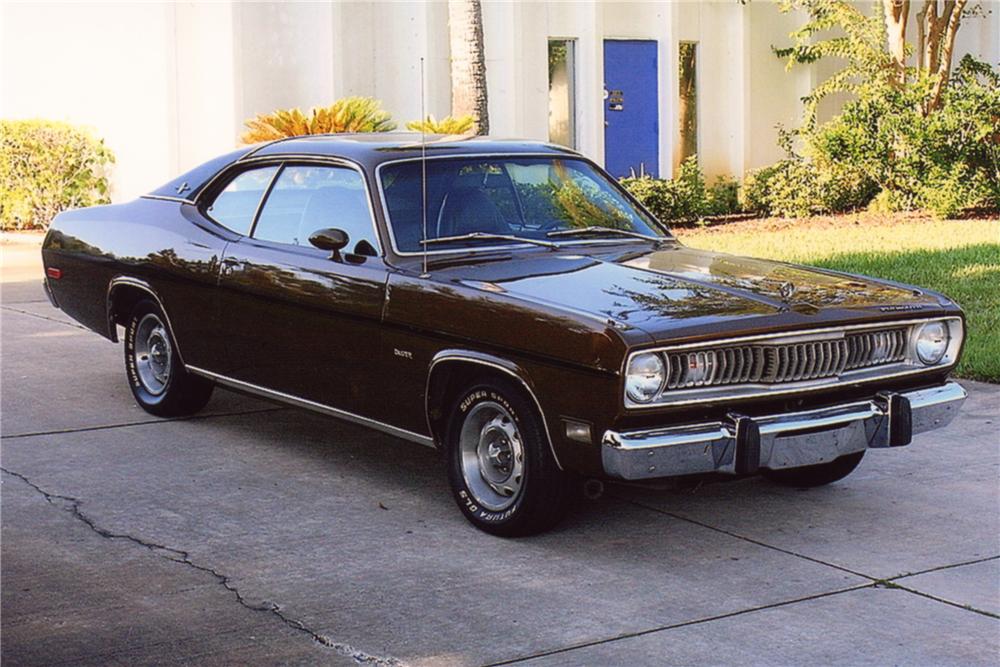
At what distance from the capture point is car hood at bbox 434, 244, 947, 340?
236 inches

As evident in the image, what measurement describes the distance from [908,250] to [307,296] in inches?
381

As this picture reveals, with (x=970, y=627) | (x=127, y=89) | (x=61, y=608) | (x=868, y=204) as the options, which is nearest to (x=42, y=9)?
(x=127, y=89)

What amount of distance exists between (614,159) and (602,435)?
52.1ft

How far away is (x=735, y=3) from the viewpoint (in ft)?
73.9

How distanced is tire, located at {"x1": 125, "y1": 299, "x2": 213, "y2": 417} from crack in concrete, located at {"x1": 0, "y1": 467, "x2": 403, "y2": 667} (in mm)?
1252

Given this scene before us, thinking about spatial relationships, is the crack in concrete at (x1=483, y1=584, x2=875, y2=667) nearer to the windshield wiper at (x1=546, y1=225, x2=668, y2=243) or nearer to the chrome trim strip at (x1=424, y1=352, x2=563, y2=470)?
the chrome trim strip at (x1=424, y1=352, x2=563, y2=470)

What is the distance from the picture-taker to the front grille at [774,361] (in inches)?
232

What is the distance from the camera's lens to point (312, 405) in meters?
7.29

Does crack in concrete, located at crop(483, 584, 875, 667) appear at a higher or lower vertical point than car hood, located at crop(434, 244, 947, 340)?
lower

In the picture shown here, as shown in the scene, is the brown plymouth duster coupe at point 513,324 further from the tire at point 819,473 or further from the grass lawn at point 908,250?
the grass lawn at point 908,250

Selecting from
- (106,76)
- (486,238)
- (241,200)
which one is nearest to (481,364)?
(486,238)

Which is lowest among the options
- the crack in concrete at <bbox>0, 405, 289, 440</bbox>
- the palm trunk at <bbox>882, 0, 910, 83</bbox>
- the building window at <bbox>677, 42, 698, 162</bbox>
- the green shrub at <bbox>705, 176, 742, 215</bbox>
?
the crack in concrete at <bbox>0, 405, 289, 440</bbox>

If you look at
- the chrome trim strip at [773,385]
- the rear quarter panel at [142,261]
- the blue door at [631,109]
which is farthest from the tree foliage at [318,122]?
the chrome trim strip at [773,385]

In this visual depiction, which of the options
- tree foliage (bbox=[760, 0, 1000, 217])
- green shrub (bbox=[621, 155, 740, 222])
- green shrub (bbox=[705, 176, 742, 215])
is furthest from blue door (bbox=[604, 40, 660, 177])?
tree foliage (bbox=[760, 0, 1000, 217])
